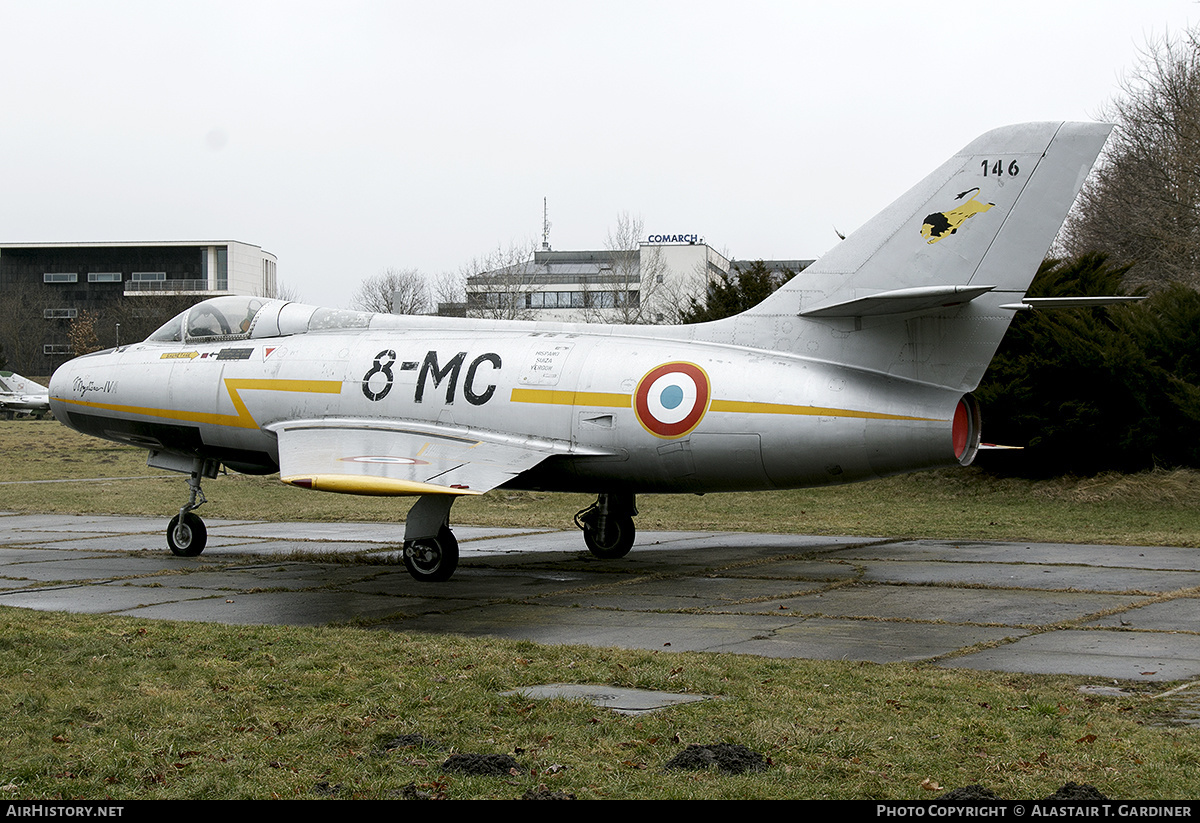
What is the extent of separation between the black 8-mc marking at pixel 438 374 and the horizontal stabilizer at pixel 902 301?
3659 mm

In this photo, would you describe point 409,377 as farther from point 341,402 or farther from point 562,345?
point 562,345

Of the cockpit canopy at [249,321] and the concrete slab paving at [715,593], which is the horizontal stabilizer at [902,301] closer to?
the concrete slab paving at [715,593]

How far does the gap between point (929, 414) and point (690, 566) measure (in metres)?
3.88

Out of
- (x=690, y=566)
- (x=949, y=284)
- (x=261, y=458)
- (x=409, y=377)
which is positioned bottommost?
(x=690, y=566)

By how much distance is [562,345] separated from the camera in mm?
12711

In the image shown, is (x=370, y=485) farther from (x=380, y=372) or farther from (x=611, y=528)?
(x=611, y=528)

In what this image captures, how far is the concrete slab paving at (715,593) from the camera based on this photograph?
8.53 metres

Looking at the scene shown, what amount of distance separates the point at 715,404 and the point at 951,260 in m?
2.78

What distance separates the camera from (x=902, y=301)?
10.9m

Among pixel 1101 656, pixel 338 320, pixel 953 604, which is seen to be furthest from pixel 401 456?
pixel 1101 656

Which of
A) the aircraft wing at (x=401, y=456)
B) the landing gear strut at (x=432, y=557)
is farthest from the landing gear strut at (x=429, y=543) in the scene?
the aircraft wing at (x=401, y=456)

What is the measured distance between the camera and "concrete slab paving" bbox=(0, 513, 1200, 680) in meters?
8.53
